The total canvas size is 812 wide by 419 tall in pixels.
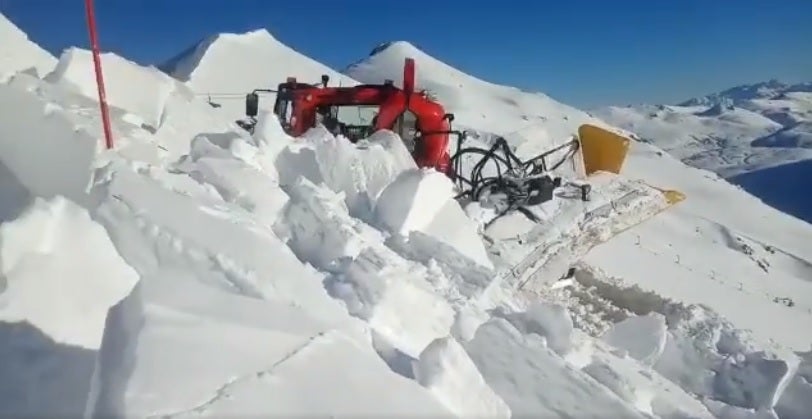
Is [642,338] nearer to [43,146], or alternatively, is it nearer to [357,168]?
[357,168]

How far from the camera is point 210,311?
3273mm

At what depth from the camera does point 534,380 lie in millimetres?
3711

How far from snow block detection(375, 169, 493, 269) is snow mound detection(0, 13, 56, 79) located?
4325 mm

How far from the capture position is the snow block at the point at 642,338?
5.49 meters

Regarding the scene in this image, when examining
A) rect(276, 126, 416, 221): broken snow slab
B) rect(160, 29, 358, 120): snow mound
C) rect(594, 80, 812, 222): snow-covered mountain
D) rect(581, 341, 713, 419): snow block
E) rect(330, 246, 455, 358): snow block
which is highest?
rect(276, 126, 416, 221): broken snow slab

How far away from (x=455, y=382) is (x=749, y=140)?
132483 mm

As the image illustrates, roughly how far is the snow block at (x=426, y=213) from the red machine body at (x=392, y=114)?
273 centimetres

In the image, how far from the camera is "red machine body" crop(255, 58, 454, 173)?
372 inches

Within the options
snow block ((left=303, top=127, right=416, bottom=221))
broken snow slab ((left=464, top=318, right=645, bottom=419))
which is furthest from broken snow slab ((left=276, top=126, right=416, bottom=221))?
broken snow slab ((left=464, top=318, right=645, bottom=419))

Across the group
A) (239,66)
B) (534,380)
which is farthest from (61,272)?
(239,66)

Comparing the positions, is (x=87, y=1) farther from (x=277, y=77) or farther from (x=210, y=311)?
(x=277, y=77)

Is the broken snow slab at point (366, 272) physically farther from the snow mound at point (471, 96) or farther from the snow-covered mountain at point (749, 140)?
the snow-covered mountain at point (749, 140)

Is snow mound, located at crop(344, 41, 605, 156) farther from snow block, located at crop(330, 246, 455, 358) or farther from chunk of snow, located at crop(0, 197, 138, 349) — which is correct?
chunk of snow, located at crop(0, 197, 138, 349)

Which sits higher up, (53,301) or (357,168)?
(357,168)
